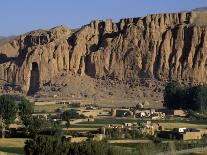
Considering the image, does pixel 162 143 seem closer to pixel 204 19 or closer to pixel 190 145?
pixel 190 145

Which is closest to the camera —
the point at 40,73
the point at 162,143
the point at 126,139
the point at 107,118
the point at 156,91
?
the point at 162,143

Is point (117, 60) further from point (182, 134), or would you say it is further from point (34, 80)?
point (182, 134)

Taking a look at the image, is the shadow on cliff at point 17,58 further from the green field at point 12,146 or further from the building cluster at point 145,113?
the green field at point 12,146

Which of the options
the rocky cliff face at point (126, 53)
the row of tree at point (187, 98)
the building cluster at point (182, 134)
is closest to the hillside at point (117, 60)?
the rocky cliff face at point (126, 53)

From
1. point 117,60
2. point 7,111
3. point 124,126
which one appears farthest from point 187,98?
point 7,111

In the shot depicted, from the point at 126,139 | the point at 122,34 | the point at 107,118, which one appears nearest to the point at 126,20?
the point at 122,34

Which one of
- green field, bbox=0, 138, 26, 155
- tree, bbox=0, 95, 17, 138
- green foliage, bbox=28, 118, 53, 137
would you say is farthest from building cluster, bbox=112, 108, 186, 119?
green field, bbox=0, 138, 26, 155
